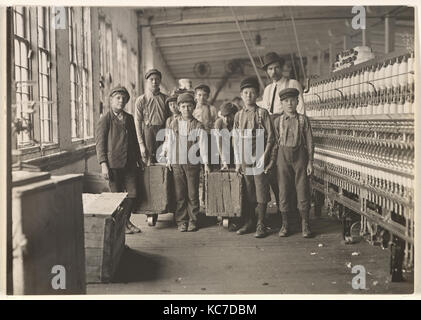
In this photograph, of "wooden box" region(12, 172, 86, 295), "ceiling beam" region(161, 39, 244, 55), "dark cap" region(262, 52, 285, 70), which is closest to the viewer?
"wooden box" region(12, 172, 86, 295)

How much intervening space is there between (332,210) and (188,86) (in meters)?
1.97

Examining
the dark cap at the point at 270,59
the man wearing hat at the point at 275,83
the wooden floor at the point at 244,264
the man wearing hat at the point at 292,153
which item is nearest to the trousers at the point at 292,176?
the man wearing hat at the point at 292,153

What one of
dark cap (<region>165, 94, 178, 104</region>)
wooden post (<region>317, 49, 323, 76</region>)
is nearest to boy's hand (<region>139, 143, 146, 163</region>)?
dark cap (<region>165, 94, 178, 104</region>)

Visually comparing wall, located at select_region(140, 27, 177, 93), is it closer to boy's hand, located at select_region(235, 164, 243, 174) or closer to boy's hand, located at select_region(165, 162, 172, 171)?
boy's hand, located at select_region(165, 162, 172, 171)

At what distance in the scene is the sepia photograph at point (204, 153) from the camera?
3.28 m

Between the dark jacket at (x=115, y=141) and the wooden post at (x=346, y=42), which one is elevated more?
the wooden post at (x=346, y=42)

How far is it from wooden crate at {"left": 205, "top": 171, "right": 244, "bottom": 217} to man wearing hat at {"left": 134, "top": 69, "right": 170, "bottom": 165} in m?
0.60

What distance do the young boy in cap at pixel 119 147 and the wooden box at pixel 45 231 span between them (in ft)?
3.93

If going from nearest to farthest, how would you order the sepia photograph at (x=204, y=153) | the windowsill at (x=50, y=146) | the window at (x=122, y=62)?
1. the sepia photograph at (x=204, y=153)
2. the windowsill at (x=50, y=146)
3. the window at (x=122, y=62)

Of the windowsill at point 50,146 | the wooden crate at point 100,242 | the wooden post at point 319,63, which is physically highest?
the wooden post at point 319,63

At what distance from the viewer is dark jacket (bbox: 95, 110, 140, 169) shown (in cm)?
428

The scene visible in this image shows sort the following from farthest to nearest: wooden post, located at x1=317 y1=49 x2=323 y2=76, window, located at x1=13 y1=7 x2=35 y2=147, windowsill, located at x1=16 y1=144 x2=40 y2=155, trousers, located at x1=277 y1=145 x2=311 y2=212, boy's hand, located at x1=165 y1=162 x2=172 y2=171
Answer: wooden post, located at x1=317 y1=49 x2=323 y2=76 < boy's hand, located at x1=165 y1=162 x2=172 y2=171 < trousers, located at x1=277 y1=145 x2=311 y2=212 < window, located at x1=13 y1=7 x2=35 y2=147 < windowsill, located at x1=16 y1=144 x2=40 y2=155

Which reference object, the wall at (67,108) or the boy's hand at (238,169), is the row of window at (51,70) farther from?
the boy's hand at (238,169)

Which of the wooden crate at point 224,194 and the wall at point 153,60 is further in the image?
the wall at point 153,60
